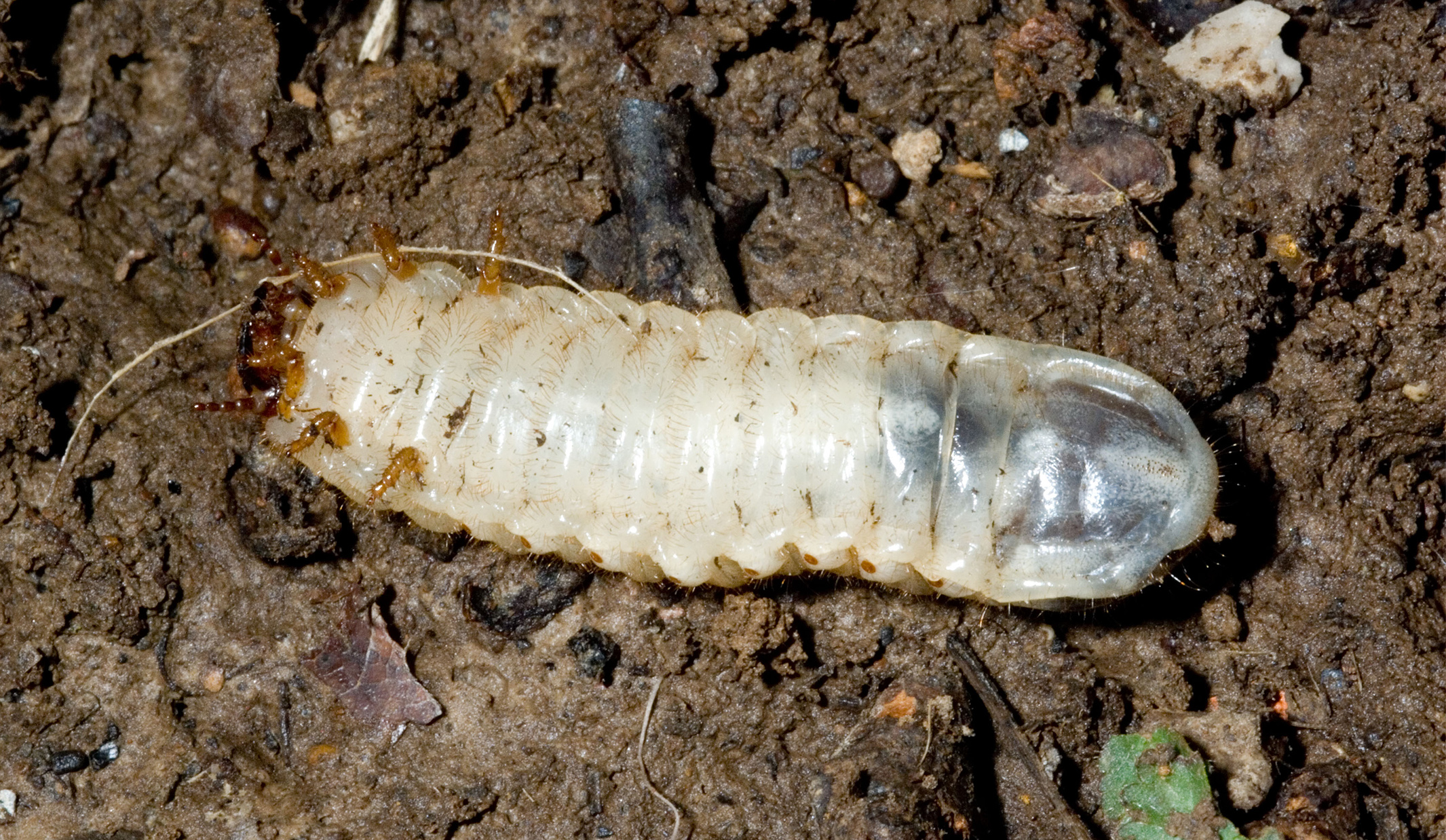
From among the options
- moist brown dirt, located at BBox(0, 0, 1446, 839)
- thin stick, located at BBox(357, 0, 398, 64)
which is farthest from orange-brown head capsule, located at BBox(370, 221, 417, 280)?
thin stick, located at BBox(357, 0, 398, 64)

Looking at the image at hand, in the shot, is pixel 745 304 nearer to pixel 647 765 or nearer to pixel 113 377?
pixel 647 765

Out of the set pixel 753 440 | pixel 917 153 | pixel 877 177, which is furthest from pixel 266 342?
pixel 917 153

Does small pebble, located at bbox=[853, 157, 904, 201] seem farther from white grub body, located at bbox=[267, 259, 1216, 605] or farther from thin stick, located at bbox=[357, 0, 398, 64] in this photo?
thin stick, located at bbox=[357, 0, 398, 64]

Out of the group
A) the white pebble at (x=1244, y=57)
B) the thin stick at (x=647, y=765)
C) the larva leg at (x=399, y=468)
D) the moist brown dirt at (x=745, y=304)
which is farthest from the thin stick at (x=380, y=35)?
the white pebble at (x=1244, y=57)

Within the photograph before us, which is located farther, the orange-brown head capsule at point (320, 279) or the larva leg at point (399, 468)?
the orange-brown head capsule at point (320, 279)

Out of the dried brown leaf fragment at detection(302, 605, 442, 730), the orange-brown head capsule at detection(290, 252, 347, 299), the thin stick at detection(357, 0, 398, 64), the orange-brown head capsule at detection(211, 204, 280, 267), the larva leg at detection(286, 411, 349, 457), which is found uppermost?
the thin stick at detection(357, 0, 398, 64)

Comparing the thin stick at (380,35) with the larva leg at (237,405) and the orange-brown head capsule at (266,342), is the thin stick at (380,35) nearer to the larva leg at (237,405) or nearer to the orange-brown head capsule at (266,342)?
the orange-brown head capsule at (266,342)

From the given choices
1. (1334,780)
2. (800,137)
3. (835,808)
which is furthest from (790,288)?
(1334,780)
